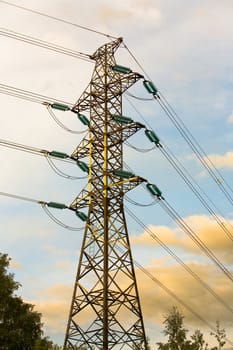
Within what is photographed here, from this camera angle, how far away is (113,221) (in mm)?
32938

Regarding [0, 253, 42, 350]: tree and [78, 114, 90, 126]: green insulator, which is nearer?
[78, 114, 90, 126]: green insulator

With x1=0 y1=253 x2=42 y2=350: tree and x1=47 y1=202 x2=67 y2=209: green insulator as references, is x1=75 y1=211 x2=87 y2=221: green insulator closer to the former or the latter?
x1=47 y1=202 x2=67 y2=209: green insulator

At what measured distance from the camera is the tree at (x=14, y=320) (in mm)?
54344

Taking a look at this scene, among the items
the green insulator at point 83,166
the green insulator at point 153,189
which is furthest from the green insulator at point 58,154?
the green insulator at point 153,189

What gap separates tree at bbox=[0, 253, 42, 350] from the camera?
5434 centimetres

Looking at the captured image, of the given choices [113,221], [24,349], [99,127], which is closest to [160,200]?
[113,221]

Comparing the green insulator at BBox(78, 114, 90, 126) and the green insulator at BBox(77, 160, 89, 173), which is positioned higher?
the green insulator at BBox(78, 114, 90, 126)

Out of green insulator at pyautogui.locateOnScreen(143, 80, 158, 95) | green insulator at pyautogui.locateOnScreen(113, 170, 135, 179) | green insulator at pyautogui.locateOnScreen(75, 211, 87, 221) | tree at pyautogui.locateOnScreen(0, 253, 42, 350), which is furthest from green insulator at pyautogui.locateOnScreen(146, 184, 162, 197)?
tree at pyautogui.locateOnScreen(0, 253, 42, 350)

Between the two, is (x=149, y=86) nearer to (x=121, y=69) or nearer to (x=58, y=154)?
(x=121, y=69)

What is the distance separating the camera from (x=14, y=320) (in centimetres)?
5669

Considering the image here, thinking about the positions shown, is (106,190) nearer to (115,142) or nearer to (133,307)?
(115,142)

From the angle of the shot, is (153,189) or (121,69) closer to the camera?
(153,189)

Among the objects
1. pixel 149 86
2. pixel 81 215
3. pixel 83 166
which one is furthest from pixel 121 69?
pixel 81 215

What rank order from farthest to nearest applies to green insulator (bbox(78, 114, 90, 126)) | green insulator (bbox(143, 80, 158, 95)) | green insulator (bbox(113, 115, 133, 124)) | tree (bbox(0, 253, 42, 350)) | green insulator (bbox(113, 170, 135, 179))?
tree (bbox(0, 253, 42, 350)) < green insulator (bbox(143, 80, 158, 95)) < green insulator (bbox(78, 114, 90, 126)) < green insulator (bbox(113, 115, 133, 124)) < green insulator (bbox(113, 170, 135, 179))
